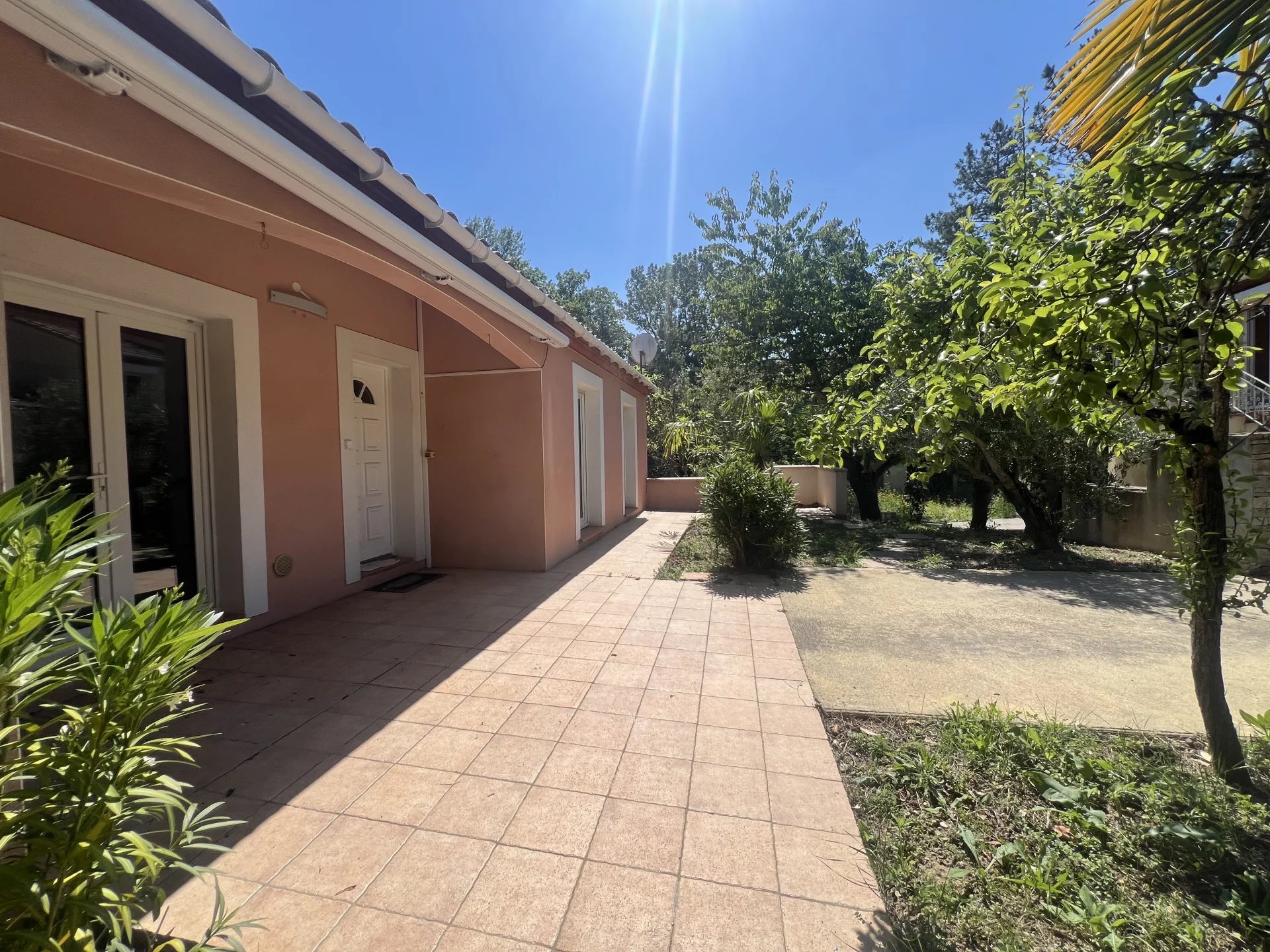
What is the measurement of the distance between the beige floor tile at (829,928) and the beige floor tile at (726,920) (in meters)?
0.03

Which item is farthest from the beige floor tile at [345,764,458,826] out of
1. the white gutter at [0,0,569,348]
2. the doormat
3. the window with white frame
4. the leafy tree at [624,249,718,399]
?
the leafy tree at [624,249,718,399]

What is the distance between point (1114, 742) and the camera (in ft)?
8.89

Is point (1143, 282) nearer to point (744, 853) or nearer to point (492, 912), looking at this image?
point (744, 853)

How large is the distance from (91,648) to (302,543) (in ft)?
12.6

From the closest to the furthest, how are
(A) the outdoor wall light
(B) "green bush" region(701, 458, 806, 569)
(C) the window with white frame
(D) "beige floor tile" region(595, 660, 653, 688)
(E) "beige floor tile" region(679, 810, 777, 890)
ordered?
(E) "beige floor tile" region(679, 810, 777, 890) < (D) "beige floor tile" region(595, 660, 653, 688) < (A) the outdoor wall light < (B) "green bush" region(701, 458, 806, 569) < (C) the window with white frame

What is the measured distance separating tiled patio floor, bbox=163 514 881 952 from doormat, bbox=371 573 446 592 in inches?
52.7

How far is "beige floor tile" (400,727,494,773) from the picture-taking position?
2.55m

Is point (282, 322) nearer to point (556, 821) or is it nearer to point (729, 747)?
point (556, 821)

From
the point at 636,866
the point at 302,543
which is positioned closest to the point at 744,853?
the point at 636,866

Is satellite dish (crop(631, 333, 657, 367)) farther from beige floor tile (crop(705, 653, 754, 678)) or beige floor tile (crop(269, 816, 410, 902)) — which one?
beige floor tile (crop(269, 816, 410, 902))

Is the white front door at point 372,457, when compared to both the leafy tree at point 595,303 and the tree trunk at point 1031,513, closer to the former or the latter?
the tree trunk at point 1031,513

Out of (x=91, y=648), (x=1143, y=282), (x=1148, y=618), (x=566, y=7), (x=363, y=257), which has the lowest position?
(x=1148, y=618)

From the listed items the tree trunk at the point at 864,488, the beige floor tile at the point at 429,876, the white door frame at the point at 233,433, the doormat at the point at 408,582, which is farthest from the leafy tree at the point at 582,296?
the beige floor tile at the point at 429,876

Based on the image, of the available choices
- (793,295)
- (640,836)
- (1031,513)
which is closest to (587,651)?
(640,836)
